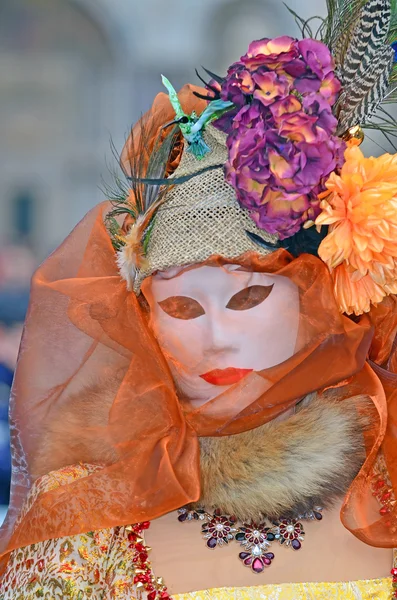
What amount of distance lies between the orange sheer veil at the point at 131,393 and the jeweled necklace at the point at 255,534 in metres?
0.09

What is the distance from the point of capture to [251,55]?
131cm

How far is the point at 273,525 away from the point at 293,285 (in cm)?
40

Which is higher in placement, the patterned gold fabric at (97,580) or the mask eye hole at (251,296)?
the mask eye hole at (251,296)

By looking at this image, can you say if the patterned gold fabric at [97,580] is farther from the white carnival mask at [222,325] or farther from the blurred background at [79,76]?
the blurred background at [79,76]

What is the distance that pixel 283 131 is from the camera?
4.08 feet

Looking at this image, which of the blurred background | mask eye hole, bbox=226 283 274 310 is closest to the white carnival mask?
mask eye hole, bbox=226 283 274 310

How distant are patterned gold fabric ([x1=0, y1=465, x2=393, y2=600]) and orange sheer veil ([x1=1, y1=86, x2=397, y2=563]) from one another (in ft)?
0.14

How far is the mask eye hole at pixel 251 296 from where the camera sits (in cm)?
137

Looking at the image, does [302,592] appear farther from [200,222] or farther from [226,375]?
[200,222]

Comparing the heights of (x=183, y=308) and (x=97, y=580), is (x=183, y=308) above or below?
above

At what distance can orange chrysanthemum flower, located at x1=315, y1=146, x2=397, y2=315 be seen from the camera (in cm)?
123

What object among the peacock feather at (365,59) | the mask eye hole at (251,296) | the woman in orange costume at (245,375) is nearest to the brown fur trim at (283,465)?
the woman in orange costume at (245,375)

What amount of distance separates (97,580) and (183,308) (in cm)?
46

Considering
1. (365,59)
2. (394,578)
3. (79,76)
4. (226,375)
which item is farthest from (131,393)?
(79,76)
